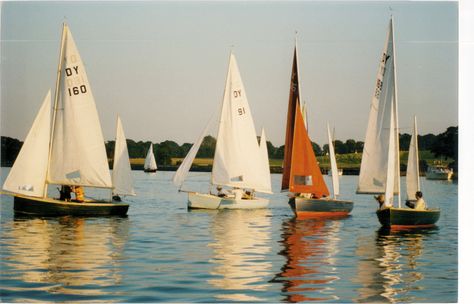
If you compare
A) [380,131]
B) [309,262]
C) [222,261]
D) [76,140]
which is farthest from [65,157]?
[309,262]

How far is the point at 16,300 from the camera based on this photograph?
10.8 metres

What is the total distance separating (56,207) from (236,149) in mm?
7120

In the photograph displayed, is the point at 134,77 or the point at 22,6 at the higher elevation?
the point at 22,6

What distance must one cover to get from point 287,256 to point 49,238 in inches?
214

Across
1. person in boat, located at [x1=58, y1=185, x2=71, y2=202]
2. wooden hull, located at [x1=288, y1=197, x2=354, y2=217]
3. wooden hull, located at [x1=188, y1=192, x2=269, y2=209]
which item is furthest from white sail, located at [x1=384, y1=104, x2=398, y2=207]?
person in boat, located at [x1=58, y1=185, x2=71, y2=202]

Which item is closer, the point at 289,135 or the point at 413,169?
the point at 413,169

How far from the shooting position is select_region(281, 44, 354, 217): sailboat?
20.4 metres

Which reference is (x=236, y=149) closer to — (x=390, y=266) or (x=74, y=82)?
(x=74, y=82)

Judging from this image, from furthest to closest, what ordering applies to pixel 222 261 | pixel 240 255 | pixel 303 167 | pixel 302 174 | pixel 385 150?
pixel 302 174
pixel 303 167
pixel 385 150
pixel 240 255
pixel 222 261

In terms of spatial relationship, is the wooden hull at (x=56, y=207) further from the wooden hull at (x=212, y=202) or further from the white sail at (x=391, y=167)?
the white sail at (x=391, y=167)

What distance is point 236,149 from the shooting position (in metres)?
24.1

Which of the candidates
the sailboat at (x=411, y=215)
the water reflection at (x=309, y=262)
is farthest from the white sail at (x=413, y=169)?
the water reflection at (x=309, y=262)

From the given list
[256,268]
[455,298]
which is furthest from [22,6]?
[455,298]
